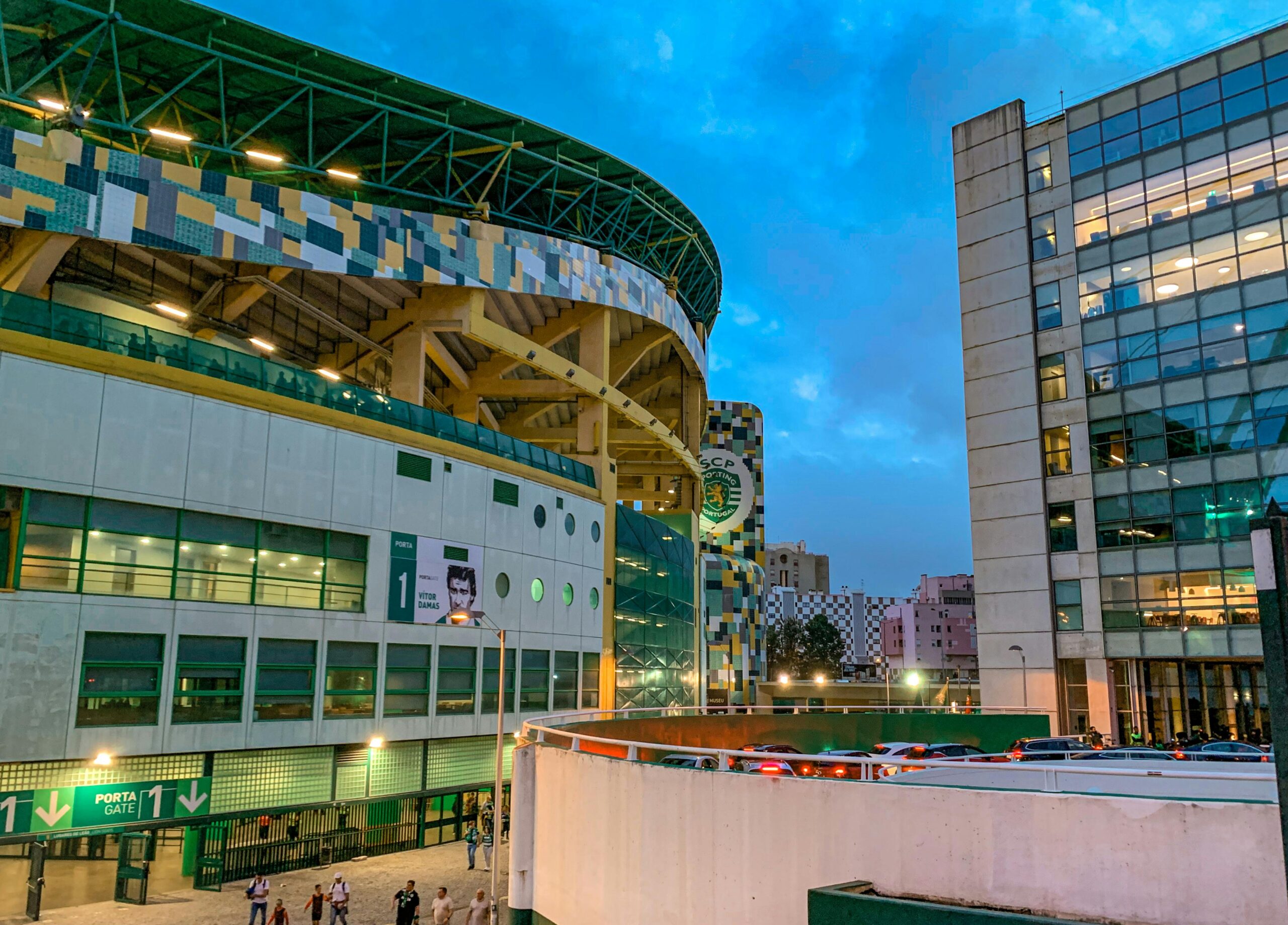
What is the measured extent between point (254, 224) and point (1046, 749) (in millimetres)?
31357

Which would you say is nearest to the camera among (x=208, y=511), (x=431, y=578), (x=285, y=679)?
(x=208, y=511)

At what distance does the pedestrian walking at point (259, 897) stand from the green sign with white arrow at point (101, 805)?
5557 mm

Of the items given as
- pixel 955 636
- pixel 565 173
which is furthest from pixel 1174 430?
pixel 955 636

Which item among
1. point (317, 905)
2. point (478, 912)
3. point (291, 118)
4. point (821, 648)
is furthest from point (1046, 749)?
point (821, 648)

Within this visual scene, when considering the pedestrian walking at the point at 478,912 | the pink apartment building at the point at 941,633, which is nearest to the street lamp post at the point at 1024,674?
the pedestrian walking at the point at 478,912

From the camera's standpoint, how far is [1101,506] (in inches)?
1857

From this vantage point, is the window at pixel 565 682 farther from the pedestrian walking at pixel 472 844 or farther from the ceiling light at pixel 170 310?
the ceiling light at pixel 170 310

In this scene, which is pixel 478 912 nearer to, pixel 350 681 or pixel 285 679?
pixel 285 679

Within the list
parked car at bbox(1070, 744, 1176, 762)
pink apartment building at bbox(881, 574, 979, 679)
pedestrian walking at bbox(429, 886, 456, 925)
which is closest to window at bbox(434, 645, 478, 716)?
pedestrian walking at bbox(429, 886, 456, 925)

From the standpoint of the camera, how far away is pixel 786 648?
141750mm

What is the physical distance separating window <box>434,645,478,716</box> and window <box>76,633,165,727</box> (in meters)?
10.6

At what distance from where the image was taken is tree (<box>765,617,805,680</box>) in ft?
454

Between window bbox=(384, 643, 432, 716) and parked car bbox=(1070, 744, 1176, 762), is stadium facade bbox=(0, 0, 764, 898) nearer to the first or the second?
window bbox=(384, 643, 432, 716)

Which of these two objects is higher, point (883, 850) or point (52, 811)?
point (883, 850)
